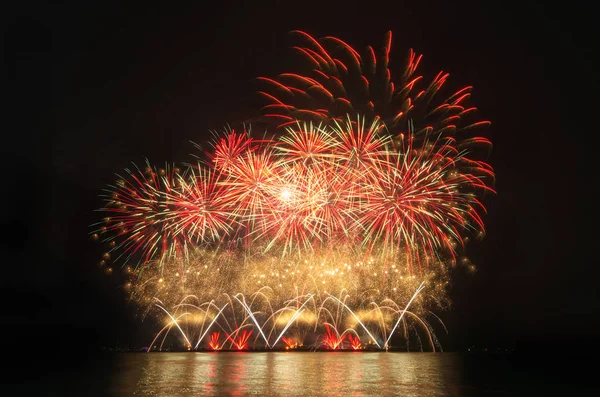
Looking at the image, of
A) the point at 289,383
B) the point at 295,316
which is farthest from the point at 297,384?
the point at 295,316

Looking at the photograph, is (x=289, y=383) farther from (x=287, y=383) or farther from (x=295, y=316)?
(x=295, y=316)

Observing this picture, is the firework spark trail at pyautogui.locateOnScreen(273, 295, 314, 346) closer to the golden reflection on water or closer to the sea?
the sea

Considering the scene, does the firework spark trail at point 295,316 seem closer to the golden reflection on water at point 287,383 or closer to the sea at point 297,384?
the sea at point 297,384


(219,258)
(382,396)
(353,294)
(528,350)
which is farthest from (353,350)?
(382,396)

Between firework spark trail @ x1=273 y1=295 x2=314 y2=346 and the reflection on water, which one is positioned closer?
the reflection on water

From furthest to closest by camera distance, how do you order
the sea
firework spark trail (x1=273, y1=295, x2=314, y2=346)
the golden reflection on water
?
firework spark trail (x1=273, y1=295, x2=314, y2=346)
the sea
the golden reflection on water

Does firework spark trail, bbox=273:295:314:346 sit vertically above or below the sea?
above

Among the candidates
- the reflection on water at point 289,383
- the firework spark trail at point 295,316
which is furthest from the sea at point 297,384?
the firework spark trail at point 295,316

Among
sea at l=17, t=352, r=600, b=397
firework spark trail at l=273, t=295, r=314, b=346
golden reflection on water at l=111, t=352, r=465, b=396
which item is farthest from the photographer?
firework spark trail at l=273, t=295, r=314, b=346

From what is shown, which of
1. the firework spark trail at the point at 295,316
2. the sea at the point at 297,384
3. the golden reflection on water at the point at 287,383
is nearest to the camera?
the golden reflection on water at the point at 287,383

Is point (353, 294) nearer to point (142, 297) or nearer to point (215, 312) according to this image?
point (215, 312)

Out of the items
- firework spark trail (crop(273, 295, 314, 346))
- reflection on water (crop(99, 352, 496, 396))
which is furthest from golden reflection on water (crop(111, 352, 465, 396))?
firework spark trail (crop(273, 295, 314, 346))
